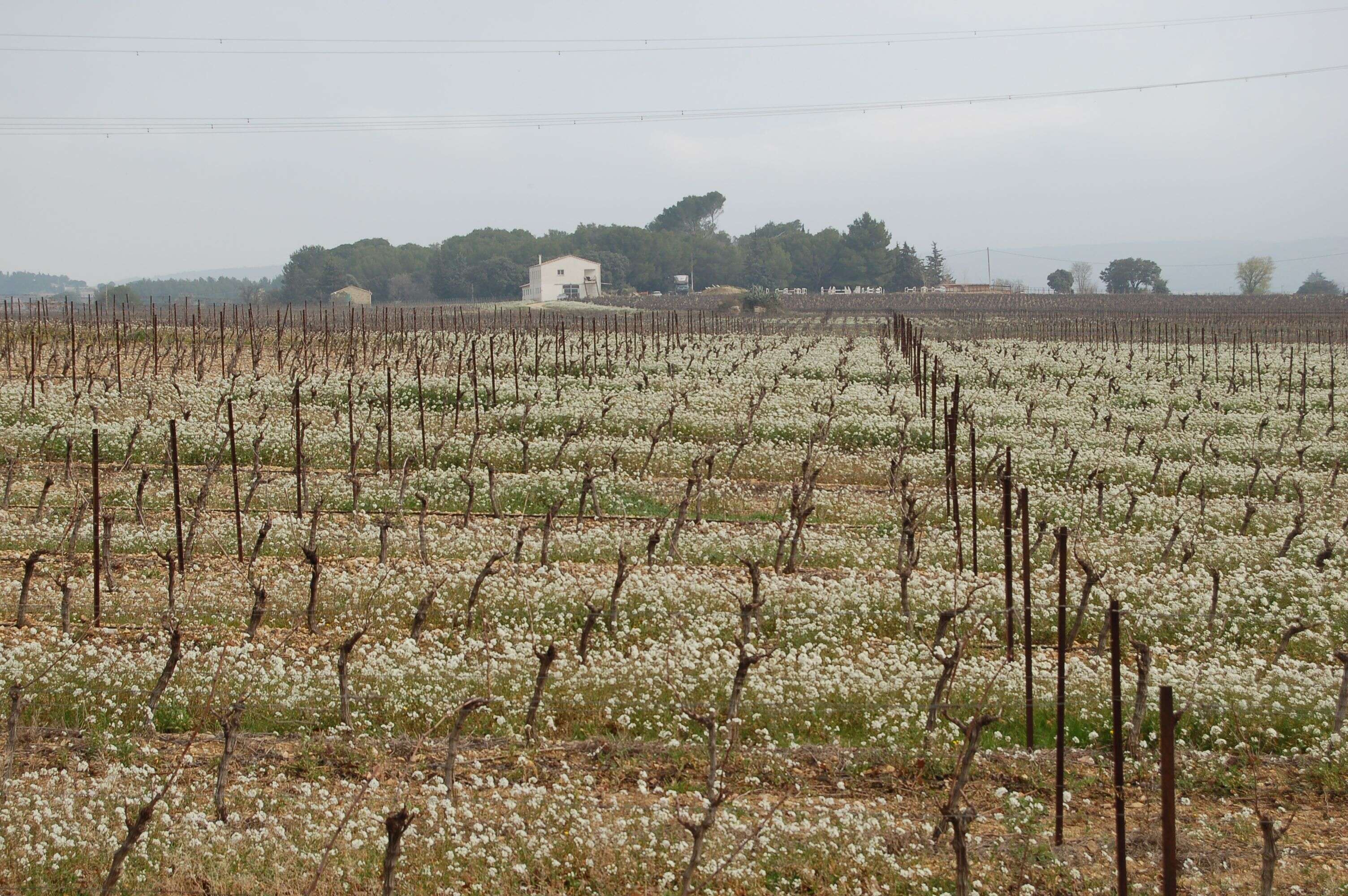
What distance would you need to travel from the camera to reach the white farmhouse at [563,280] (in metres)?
121

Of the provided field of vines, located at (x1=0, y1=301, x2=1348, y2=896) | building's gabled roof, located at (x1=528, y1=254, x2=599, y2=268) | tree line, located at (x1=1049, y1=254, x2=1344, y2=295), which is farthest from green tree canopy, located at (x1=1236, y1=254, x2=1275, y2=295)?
field of vines, located at (x1=0, y1=301, x2=1348, y2=896)

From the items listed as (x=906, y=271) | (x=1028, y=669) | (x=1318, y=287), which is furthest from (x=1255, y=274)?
(x=1028, y=669)

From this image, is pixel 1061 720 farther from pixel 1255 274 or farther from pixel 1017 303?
pixel 1255 274

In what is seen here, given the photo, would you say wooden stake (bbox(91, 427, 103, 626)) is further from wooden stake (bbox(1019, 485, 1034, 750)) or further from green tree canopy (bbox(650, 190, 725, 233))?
green tree canopy (bbox(650, 190, 725, 233))

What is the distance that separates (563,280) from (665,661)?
114785 mm

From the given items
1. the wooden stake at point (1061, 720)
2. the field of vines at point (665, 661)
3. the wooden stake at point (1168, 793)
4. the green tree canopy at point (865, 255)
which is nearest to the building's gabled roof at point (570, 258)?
the green tree canopy at point (865, 255)

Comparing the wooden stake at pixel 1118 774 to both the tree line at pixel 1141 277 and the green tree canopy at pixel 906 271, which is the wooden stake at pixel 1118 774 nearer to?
the green tree canopy at pixel 906 271

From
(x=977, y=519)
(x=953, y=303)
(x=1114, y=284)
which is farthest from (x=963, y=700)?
(x=1114, y=284)

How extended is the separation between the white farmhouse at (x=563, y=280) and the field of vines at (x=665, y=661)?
313ft

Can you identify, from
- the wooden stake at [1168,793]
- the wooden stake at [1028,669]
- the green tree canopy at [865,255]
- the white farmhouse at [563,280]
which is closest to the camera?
the wooden stake at [1168,793]

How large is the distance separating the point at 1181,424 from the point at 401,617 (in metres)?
22.9

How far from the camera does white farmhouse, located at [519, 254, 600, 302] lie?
121 m

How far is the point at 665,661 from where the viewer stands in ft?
36.8

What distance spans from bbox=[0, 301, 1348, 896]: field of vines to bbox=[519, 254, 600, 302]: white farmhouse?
313 ft
